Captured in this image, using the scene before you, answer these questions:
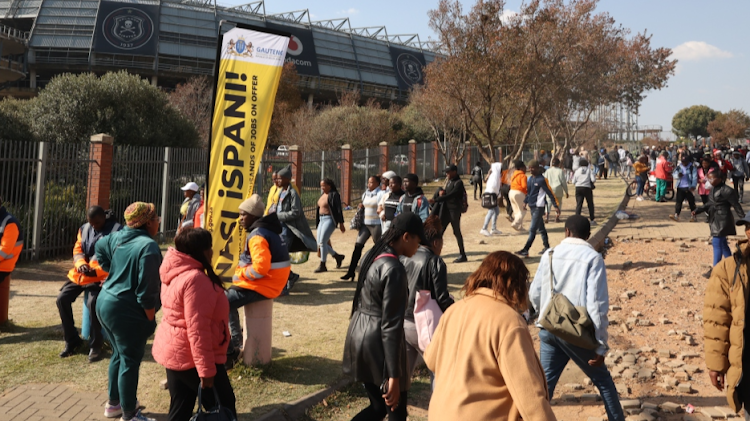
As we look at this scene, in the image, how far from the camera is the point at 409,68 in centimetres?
7981

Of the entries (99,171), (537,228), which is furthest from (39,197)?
(537,228)

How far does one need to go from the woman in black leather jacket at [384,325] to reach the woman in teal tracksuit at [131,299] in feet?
5.23

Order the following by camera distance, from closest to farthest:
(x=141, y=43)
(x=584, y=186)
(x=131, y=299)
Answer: (x=131, y=299), (x=584, y=186), (x=141, y=43)

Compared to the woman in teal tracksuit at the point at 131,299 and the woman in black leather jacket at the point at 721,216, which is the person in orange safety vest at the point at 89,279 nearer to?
the woman in teal tracksuit at the point at 131,299

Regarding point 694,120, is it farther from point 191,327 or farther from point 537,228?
point 191,327

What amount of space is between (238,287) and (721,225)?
769cm

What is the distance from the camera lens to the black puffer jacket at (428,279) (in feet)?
14.3

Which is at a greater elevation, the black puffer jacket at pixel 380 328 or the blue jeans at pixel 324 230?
the blue jeans at pixel 324 230

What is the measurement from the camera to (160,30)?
61406mm

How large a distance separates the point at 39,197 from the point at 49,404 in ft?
25.8

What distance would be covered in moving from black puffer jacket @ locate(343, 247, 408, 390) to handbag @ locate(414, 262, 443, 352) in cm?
32

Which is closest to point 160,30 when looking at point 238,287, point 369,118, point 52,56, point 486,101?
point 52,56

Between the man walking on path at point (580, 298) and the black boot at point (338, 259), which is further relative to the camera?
the black boot at point (338, 259)

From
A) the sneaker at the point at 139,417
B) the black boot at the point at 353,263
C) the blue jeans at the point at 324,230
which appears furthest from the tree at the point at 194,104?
the sneaker at the point at 139,417
